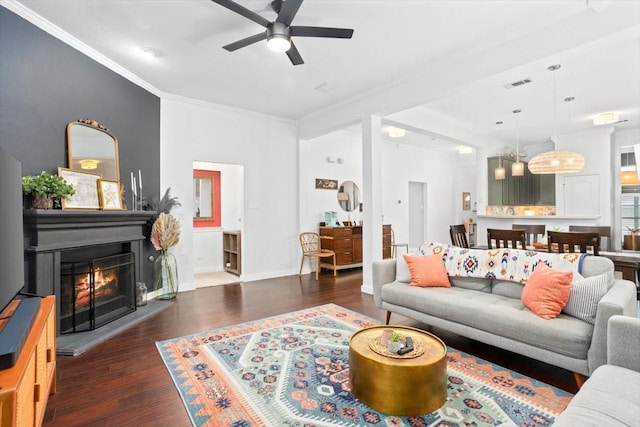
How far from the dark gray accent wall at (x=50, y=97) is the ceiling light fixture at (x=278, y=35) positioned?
225cm

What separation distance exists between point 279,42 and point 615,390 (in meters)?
3.07

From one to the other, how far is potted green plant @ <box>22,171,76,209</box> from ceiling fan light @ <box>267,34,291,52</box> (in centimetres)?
227

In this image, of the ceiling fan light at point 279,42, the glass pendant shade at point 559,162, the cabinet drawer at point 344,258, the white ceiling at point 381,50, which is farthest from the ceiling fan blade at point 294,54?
the glass pendant shade at point 559,162

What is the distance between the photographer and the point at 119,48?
140 inches

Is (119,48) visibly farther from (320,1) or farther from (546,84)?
(546,84)

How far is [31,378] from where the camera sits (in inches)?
60.0

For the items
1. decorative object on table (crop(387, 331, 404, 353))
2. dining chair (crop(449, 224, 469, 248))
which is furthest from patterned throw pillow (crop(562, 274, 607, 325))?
dining chair (crop(449, 224, 469, 248))

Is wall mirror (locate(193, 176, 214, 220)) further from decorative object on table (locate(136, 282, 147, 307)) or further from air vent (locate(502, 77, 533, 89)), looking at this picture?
air vent (locate(502, 77, 533, 89))

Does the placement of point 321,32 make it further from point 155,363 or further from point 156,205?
point 156,205

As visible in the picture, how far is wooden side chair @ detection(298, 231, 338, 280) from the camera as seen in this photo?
606 cm

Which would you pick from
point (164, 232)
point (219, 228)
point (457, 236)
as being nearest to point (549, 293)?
point (457, 236)

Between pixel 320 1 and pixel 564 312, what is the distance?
123 inches

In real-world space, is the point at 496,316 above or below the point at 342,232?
below

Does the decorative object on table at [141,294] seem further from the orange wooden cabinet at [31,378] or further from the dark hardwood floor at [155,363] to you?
the orange wooden cabinet at [31,378]
